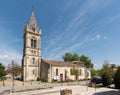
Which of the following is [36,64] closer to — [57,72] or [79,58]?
[57,72]

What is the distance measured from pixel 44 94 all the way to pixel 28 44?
98.5 feet

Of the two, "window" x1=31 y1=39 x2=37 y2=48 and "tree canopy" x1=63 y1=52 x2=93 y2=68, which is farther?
"tree canopy" x1=63 y1=52 x2=93 y2=68

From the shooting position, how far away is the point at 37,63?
49.5 metres

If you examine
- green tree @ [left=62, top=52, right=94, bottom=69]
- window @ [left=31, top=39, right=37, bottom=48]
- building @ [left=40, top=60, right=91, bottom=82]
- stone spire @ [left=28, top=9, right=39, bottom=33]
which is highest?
stone spire @ [left=28, top=9, right=39, bottom=33]

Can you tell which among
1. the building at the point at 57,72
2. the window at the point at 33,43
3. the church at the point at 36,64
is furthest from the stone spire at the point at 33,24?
the building at the point at 57,72

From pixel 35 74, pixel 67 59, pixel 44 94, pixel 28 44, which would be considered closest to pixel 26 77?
pixel 35 74

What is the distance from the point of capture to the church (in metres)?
46.9

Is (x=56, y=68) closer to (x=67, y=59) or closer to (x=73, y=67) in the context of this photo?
(x=73, y=67)

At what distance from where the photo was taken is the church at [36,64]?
154 feet

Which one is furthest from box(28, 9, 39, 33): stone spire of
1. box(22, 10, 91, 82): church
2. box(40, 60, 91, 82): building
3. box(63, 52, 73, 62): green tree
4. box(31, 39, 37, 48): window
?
box(63, 52, 73, 62): green tree

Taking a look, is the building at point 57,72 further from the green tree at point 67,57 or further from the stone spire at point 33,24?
the green tree at point 67,57

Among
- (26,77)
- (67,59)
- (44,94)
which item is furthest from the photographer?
(67,59)

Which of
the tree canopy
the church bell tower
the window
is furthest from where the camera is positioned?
the tree canopy

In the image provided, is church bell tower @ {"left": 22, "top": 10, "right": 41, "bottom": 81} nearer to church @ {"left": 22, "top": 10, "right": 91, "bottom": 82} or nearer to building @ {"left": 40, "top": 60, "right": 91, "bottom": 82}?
church @ {"left": 22, "top": 10, "right": 91, "bottom": 82}
